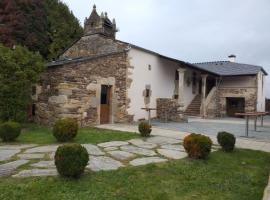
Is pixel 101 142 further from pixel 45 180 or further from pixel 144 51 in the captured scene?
pixel 144 51

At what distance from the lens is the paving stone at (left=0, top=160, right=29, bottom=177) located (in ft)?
17.1

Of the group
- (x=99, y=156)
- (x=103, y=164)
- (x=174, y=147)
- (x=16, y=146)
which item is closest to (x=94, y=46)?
(x=16, y=146)

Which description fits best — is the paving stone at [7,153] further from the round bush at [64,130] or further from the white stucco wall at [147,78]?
the white stucco wall at [147,78]

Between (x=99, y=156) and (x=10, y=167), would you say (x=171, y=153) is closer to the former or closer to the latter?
(x=99, y=156)

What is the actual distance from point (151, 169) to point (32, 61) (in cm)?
738

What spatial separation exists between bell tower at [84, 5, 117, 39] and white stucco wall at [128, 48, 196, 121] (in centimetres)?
337

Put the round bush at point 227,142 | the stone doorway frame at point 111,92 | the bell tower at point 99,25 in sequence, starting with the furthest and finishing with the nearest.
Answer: the bell tower at point 99,25
the stone doorway frame at point 111,92
the round bush at point 227,142

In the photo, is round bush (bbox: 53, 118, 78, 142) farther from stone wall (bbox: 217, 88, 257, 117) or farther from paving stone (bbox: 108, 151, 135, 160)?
stone wall (bbox: 217, 88, 257, 117)

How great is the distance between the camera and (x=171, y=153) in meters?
7.34

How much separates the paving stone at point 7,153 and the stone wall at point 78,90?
442 cm

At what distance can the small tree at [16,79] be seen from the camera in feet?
34.4

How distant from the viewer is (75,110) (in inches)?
467

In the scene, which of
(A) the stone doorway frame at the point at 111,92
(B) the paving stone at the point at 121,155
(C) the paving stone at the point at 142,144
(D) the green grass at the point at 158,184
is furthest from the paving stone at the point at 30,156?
(A) the stone doorway frame at the point at 111,92

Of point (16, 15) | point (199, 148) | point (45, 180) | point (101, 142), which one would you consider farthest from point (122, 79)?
point (16, 15)
